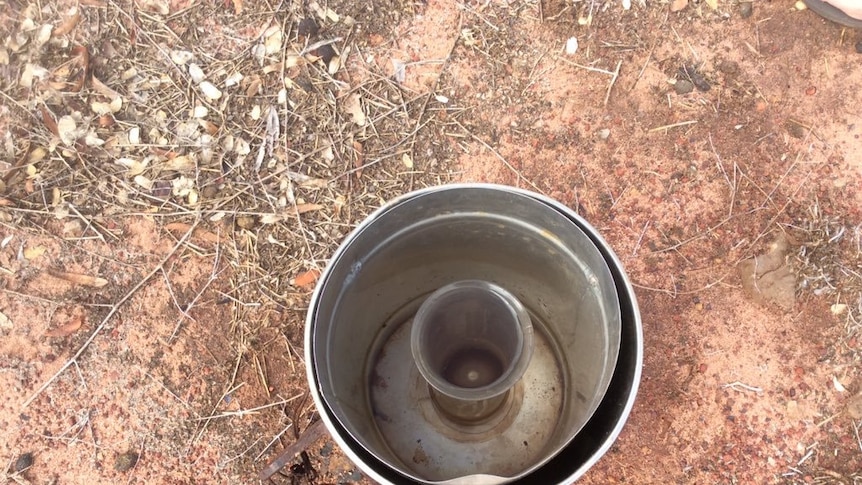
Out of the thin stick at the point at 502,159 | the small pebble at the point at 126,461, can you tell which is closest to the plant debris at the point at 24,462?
the small pebble at the point at 126,461

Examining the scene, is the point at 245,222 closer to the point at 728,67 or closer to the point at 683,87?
the point at 683,87

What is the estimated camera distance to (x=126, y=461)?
1970mm

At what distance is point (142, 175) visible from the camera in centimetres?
217

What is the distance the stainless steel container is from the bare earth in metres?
0.46

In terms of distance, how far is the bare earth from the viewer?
1951 millimetres

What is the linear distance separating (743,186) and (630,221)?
1.34 ft

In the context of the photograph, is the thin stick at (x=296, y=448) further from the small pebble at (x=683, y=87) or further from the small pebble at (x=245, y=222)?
the small pebble at (x=683, y=87)

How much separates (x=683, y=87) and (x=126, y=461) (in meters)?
2.19

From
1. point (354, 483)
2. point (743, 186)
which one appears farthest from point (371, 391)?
point (743, 186)

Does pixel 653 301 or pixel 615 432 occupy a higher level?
pixel 615 432

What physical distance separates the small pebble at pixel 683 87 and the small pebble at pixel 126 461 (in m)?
2.14

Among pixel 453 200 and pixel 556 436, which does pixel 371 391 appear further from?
pixel 453 200

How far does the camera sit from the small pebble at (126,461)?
197 cm

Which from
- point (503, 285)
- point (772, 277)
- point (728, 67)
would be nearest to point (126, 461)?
point (503, 285)
